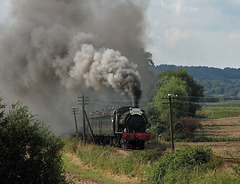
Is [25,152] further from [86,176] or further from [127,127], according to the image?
[127,127]

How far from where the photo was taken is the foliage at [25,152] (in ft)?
41.0

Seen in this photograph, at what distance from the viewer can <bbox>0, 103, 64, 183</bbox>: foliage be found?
12484mm

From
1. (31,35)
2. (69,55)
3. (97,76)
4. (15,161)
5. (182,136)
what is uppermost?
(31,35)

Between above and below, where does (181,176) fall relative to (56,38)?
below

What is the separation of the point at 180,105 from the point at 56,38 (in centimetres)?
3154

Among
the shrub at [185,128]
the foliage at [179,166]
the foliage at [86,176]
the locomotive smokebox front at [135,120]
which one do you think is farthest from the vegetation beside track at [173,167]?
the shrub at [185,128]

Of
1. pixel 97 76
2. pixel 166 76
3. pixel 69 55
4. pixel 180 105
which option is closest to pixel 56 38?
pixel 69 55

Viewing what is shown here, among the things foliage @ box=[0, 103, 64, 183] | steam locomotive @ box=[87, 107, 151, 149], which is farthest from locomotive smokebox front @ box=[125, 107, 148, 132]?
foliage @ box=[0, 103, 64, 183]

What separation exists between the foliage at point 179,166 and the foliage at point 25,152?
522 centimetres

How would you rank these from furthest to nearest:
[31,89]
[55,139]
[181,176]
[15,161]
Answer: [31,89]
[181,176]
[55,139]
[15,161]

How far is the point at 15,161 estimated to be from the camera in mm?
12617

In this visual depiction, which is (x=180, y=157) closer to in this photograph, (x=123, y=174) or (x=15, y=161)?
(x=123, y=174)

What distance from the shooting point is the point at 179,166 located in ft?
53.6

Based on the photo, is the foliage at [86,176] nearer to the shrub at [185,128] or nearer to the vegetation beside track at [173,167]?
the vegetation beside track at [173,167]
